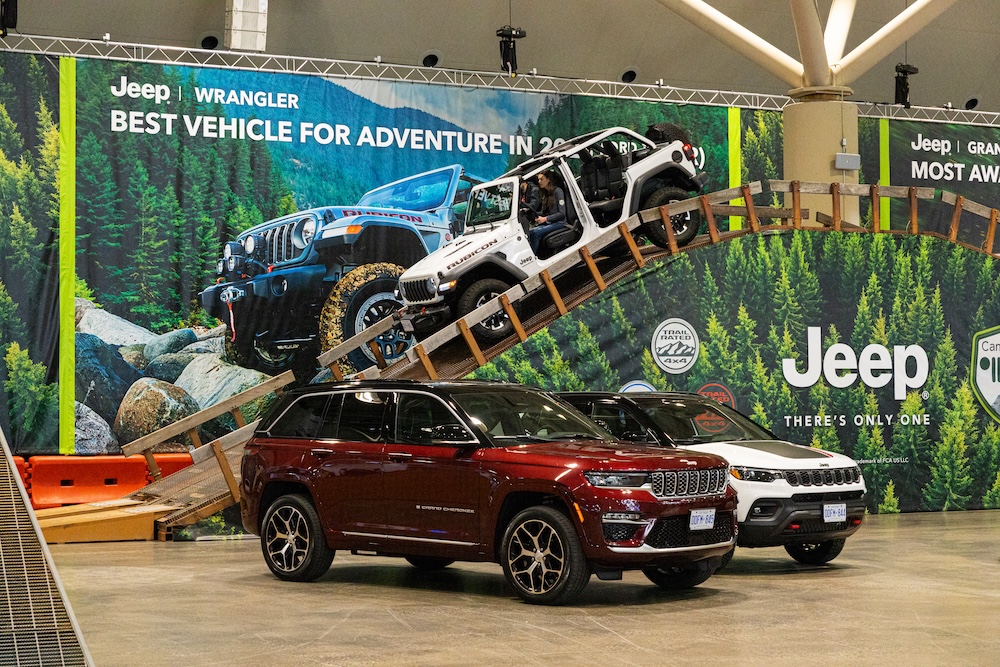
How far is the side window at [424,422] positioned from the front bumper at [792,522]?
2.88m

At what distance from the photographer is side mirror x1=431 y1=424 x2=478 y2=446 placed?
32.8 feet

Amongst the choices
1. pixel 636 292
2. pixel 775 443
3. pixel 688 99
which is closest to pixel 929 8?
pixel 688 99

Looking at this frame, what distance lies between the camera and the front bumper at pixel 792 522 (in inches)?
448

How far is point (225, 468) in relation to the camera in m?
14.6

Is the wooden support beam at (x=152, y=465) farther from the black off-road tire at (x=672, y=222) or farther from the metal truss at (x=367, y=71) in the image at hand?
the black off-road tire at (x=672, y=222)

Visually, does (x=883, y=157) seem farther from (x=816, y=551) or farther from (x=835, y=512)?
(x=835, y=512)

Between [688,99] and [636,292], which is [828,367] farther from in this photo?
[688,99]

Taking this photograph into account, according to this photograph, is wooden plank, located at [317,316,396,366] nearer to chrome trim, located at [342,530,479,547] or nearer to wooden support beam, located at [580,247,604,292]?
wooden support beam, located at [580,247,604,292]

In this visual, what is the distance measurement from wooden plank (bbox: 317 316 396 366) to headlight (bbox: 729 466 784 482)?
21.0 feet

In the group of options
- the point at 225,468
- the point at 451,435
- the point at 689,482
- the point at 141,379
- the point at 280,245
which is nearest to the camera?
the point at 689,482

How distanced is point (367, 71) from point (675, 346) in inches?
304

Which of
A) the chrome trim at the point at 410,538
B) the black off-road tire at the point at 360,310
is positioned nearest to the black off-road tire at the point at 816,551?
the chrome trim at the point at 410,538

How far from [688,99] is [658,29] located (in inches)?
210

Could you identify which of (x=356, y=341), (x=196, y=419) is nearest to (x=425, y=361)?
(x=356, y=341)
